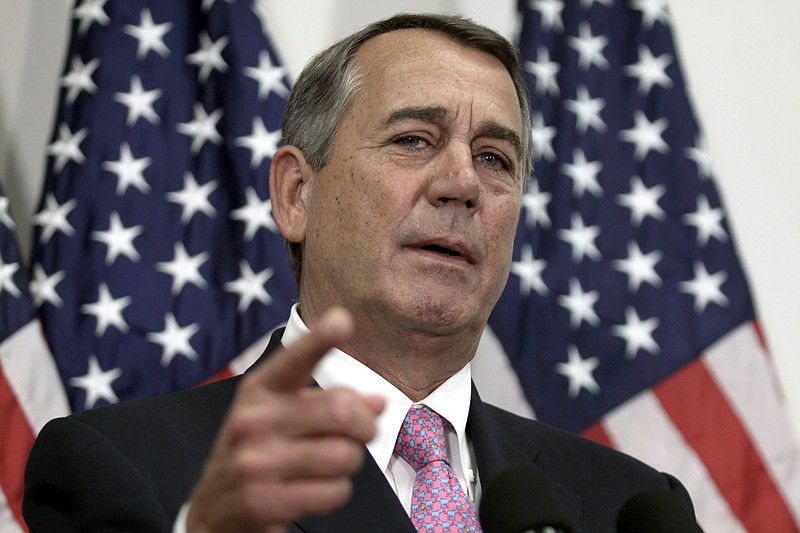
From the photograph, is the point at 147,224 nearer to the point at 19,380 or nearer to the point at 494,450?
the point at 19,380

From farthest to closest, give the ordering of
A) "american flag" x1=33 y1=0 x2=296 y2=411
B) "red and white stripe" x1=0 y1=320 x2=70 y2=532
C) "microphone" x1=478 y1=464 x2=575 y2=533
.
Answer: "american flag" x1=33 y1=0 x2=296 y2=411 < "red and white stripe" x1=0 y1=320 x2=70 y2=532 < "microphone" x1=478 y1=464 x2=575 y2=533

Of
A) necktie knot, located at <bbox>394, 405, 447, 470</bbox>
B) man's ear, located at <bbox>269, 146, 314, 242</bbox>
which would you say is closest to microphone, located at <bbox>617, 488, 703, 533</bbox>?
necktie knot, located at <bbox>394, 405, 447, 470</bbox>

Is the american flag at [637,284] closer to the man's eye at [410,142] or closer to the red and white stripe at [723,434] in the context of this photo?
the red and white stripe at [723,434]

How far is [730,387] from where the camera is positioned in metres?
2.95

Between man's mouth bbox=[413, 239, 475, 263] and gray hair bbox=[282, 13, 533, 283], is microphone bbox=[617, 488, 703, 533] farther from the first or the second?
gray hair bbox=[282, 13, 533, 283]

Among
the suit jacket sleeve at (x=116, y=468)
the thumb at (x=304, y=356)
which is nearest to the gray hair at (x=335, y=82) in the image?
the suit jacket sleeve at (x=116, y=468)

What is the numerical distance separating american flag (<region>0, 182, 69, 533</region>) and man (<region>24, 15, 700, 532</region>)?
32.0 inches

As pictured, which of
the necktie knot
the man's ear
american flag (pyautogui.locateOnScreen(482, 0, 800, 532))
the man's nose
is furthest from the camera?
american flag (pyautogui.locateOnScreen(482, 0, 800, 532))

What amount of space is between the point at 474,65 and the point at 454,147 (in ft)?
0.81

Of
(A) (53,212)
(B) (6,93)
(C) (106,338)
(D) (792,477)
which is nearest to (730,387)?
(D) (792,477)

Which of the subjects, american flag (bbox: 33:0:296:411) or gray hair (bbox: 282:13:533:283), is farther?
american flag (bbox: 33:0:296:411)

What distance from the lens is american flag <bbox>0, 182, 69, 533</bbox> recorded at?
2680mm

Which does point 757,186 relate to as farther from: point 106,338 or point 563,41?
point 106,338

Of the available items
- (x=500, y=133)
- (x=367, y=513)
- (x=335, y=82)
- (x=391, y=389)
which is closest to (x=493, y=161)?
(x=500, y=133)
